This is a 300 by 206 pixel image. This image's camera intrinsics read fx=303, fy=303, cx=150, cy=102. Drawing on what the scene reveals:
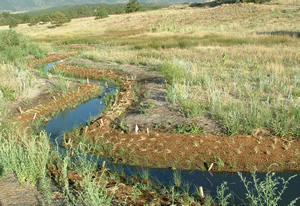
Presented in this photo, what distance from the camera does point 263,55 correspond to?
47.9 feet

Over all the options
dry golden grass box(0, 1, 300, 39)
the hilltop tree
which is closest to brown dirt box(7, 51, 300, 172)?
dry golden grass box(0, 1, 300, 39)

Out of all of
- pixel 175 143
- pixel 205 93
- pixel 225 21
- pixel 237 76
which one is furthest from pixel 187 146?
pixel 225 21

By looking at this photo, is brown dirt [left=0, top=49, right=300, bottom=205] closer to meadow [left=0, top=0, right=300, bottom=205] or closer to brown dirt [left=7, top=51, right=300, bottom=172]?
brown dirt [left=7, top=51, right=300, bottom=172]

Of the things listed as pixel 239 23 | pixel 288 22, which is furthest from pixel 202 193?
pixel 239 23

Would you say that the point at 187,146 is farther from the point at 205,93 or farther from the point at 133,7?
the point at 133,7

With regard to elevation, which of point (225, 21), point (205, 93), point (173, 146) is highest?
point (225, 21)

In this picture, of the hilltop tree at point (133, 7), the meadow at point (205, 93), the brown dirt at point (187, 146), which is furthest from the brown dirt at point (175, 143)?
the hilltop tree at point (133, 7)

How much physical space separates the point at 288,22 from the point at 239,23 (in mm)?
5364

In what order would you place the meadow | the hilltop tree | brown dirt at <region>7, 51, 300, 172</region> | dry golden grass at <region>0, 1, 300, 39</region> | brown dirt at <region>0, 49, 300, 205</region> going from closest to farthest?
the meadow
brown dirt at <region>0, 49, 300, 205</region>
brown dirt at <region>7, 51, 300, 172</region>
dry golden grass at <region>0, 1, 300, 39</region>
the hilltop tree

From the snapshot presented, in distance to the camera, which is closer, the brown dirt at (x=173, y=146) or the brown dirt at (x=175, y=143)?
the brown dirt at (x=173, y=146)

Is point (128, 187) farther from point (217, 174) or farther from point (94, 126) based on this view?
point (94, 126)

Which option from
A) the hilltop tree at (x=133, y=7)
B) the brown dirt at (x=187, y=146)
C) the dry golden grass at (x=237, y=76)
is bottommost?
the brown dirt at (x=187, y=146)

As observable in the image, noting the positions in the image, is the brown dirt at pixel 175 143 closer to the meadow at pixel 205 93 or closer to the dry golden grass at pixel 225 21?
the meadow at pixel 205 93

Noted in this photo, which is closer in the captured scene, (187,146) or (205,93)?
(187,146)
